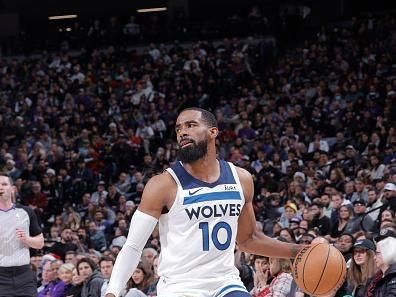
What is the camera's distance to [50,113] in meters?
24.0

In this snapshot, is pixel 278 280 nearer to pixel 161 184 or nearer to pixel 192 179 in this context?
pixel 192 179

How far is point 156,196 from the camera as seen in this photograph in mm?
5371

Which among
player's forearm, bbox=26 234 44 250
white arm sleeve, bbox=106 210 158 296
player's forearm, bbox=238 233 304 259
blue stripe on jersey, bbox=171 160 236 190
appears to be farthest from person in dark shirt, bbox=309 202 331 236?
white arm sleeve, bbox=106 210 158 296

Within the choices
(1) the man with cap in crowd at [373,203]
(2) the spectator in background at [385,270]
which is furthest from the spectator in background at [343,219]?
(2) the spectator in background at [385,270]

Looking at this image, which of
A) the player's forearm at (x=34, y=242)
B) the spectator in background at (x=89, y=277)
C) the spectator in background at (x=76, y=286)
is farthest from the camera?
the spectator in background at (x=76, y=286)

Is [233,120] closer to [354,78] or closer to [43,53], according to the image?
[354,78]

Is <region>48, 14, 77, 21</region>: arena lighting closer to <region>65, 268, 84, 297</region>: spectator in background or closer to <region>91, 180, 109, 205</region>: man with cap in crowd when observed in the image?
<region>91, 180, 109, 205</region>: man with cap in crowd

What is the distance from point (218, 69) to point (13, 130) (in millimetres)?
5474

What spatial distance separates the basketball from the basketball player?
482mm

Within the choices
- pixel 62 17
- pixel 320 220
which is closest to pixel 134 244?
pixel 320 220

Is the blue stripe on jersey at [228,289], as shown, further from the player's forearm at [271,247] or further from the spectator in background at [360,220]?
the spectator in background at [360,220]

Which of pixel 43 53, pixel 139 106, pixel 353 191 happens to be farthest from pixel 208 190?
pixel 43 53

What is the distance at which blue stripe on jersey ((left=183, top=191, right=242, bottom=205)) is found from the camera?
214 inches

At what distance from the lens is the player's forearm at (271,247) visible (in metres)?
5.88
